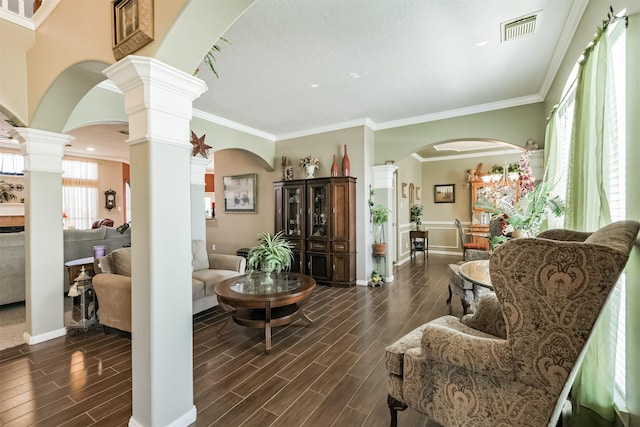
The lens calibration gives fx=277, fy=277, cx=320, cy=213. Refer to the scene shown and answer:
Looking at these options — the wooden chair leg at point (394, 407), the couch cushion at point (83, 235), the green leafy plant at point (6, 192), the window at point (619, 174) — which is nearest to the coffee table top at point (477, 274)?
the window at point (619, 174)

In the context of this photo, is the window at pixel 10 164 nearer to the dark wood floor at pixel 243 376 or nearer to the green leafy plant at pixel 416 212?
the dark wood floor at pixel 243 376

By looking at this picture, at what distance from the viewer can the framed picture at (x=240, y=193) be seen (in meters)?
6.34

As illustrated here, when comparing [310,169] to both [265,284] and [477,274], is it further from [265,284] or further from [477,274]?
[477,274]

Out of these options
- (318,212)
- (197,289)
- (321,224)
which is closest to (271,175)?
(318,212)

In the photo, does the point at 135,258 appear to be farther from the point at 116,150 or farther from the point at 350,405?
the point at 116,150

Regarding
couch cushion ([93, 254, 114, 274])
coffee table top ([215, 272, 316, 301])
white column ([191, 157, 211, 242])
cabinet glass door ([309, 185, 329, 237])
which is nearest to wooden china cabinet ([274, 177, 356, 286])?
cabinet glass door ([309, 185, 329, 237])

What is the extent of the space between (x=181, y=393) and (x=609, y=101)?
3.08 meters

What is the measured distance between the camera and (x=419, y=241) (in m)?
8.19

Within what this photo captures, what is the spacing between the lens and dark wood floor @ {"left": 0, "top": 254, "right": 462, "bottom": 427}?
185 cm

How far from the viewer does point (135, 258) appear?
1637 mm

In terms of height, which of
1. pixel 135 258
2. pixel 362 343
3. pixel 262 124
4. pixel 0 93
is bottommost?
pixel 362 343

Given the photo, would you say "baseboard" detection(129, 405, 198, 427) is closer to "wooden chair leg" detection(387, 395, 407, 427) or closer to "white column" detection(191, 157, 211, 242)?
"wooden chair leg" detection(387, 395, 407, 427)

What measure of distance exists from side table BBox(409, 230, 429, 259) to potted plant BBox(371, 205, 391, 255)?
8.90ft

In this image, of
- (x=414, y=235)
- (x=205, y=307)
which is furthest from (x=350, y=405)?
(x=414, y=235)
